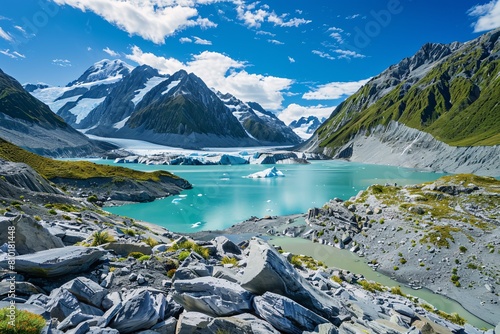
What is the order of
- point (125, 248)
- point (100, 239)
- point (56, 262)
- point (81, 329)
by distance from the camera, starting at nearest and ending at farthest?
point (81, 329)
point (56, 262)
point (125, 248)
point (100, 239)

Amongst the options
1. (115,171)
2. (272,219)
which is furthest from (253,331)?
(115,171)

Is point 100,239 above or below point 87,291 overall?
below

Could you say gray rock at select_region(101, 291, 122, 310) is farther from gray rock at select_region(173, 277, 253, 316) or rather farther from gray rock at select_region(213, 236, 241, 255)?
gray rock at select_region(213, 236, 241, 255)

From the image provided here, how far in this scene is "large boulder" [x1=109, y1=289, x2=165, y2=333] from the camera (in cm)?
762

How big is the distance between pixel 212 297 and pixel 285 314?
2167 mm

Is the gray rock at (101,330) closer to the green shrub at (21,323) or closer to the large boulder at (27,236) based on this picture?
the green shrub at (21,323)

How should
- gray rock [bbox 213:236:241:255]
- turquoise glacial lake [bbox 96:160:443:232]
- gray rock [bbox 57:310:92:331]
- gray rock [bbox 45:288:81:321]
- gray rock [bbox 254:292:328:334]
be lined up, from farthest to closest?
1. turquoise glacial lake [bbox 96:160:443:232]
2. gray rock [bbox 213:236:241:255]
3. gray rock [bbox 254:292:328:334]
4. gray rock [bbox 45:288:81:321]
5. gray rock [bbox 57:310:92:331]

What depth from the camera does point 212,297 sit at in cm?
879

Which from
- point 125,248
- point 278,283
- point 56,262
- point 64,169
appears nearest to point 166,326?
point 278,283

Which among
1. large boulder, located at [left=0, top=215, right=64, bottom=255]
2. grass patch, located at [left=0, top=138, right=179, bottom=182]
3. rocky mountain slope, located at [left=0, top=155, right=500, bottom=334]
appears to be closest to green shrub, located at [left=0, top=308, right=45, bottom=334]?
rocky mountain slope, located at [left=0, top=155, right=500, bottom=334]

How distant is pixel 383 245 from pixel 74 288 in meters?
32.5

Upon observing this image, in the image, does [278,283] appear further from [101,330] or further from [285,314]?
[101,330]

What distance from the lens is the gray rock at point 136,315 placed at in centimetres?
761

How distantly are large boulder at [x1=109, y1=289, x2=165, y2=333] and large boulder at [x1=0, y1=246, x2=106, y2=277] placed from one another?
10.9ft
